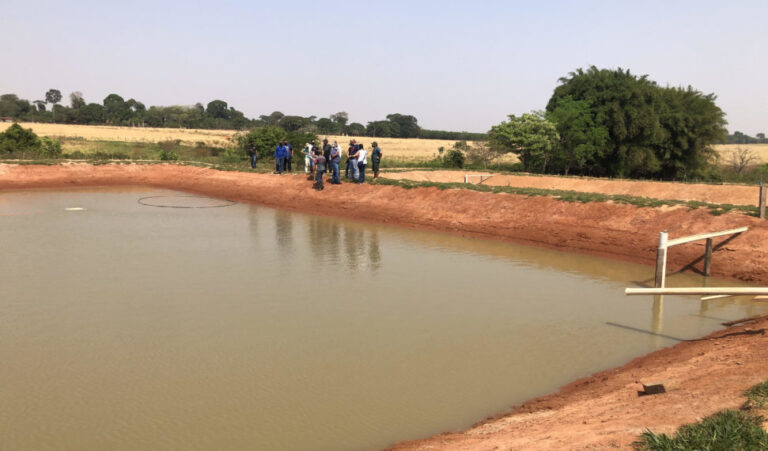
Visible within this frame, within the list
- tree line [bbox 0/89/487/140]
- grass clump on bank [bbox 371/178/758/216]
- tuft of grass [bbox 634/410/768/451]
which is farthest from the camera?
tree line [bbox 0/89/487/140]

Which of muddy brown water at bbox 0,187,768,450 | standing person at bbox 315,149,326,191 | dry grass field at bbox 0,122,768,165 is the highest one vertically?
dry grass field at bbox 0,122,768,165

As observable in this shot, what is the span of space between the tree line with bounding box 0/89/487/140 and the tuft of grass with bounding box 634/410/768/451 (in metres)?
83.6

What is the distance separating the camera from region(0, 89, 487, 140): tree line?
346ft

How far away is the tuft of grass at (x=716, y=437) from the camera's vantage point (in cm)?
436

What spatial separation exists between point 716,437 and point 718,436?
0.03 meters

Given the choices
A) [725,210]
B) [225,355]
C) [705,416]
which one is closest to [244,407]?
[225,355]

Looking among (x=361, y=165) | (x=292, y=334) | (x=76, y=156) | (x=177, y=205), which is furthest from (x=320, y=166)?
(x=76, y=156)

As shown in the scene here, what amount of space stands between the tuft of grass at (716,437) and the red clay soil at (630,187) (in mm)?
21485

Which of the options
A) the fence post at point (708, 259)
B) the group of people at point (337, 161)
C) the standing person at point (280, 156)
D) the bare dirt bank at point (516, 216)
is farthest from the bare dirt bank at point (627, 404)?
the standing person at point (280, 156)

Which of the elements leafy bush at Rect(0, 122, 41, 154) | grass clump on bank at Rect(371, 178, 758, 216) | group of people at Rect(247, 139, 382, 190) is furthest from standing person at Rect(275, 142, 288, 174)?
leafy bush at Rect(0, 122, 41, 154)

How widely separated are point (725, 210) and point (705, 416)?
12425 mm

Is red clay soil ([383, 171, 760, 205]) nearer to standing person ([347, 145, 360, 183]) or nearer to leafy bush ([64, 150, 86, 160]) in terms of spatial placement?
standing person ([347, 145, 360, 183])

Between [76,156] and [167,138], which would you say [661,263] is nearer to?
[76,156]

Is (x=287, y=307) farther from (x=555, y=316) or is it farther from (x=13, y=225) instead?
(x=13, y=225)
